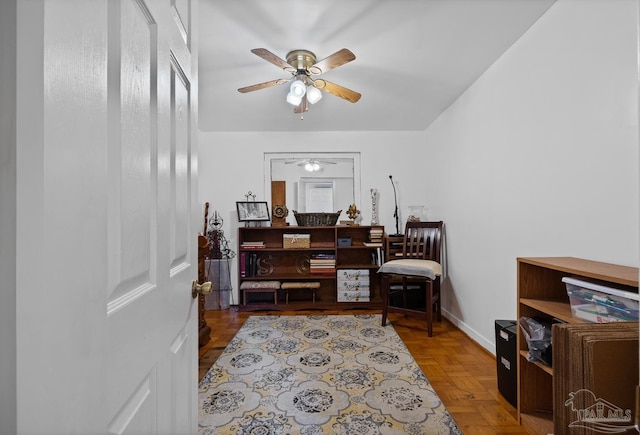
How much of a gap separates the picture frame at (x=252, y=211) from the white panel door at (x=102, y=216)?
9.87 feet

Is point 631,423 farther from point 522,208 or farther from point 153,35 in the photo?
point 153,35

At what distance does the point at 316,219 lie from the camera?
3785 millimetres

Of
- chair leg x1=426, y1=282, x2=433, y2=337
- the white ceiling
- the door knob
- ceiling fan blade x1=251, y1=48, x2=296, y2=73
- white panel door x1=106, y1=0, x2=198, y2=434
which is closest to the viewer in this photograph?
white panel door x1=106, y1=0, x2=198, y2=434

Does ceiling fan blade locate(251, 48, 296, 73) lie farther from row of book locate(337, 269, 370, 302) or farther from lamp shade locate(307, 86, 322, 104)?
row of book locate(337, 269, 370, 302)

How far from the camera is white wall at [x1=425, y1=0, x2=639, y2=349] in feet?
4.59

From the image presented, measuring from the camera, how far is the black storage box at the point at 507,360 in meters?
1.70

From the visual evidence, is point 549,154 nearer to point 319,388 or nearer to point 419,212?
point 319,388

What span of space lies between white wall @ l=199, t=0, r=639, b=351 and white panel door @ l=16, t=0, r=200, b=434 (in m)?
1.85

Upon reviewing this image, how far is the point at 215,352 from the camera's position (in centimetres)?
246

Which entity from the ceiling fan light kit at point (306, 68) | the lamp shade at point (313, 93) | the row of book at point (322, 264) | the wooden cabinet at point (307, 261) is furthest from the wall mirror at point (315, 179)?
the lamp shade at point (313, 93)

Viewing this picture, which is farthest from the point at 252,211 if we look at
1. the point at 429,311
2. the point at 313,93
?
the point at 429,311

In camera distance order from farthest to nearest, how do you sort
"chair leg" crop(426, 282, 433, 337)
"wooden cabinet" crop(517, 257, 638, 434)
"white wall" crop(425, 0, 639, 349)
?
Answer: "chair leg" crop(426, 282, 433, 337), "wooden cabinet" crop(517, 257, 638, 434), "white wall" crop(425, 0, 639, 349)

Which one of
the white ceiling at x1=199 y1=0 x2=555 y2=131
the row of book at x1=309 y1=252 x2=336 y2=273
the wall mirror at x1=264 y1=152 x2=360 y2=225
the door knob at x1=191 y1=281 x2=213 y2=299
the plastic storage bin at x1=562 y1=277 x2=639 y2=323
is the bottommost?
the row of book at x1=309 y1=252 x2=336 y2=273

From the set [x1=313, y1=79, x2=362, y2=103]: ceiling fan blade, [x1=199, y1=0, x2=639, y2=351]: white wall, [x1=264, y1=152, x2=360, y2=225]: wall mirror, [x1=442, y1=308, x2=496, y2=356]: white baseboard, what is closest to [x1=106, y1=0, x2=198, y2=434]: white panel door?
[x1=313, y1=79, x2=362, y2=103]: ceiling fan blade
